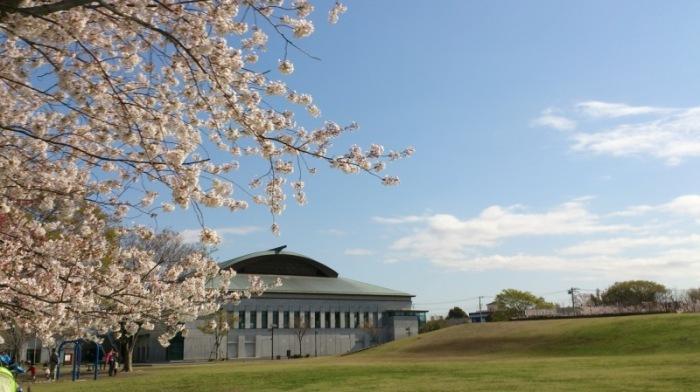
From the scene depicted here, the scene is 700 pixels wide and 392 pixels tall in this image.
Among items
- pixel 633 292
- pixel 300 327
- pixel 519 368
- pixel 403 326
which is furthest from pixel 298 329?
pixel 633 292

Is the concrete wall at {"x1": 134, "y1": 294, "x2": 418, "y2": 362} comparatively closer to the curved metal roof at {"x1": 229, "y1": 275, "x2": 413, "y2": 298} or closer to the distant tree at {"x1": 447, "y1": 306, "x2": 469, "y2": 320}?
the curved metal roof at {"x1": 229, "y1": 275, "x2": 413, "y2": 298}

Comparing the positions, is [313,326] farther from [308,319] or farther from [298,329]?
[298,329]

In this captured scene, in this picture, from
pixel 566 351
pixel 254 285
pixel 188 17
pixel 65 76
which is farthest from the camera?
pixel 566 351

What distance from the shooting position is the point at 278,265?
71.4 metres

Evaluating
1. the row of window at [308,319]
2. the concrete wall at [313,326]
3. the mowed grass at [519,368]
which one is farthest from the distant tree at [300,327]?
the mowed grass at [519,368]

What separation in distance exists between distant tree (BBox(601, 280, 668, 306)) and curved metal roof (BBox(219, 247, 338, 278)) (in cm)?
4058

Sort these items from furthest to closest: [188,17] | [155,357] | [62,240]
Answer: [155,357]
[62,240]
[188,17]

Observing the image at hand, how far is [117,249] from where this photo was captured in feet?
35.3

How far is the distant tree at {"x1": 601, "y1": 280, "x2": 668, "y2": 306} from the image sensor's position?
80375 mm

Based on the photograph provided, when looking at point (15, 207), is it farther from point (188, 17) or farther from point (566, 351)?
point (566, 351)

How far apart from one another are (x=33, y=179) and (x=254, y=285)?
9.26 meters

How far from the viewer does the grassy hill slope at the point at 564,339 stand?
31.9 m

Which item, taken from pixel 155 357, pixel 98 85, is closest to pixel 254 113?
pixel 98 85

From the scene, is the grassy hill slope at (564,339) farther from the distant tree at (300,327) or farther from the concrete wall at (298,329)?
the concrete wall at (298,329)
